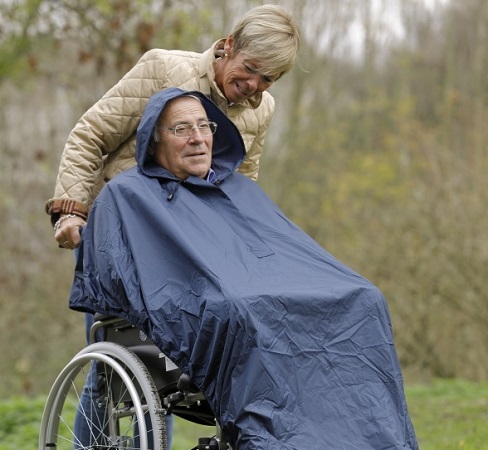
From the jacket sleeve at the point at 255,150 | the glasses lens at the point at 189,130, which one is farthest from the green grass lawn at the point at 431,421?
the glasses lens at the point at 189,130

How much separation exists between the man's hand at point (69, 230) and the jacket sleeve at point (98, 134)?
1.4 inches

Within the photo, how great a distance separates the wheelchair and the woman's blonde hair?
40.6 inches

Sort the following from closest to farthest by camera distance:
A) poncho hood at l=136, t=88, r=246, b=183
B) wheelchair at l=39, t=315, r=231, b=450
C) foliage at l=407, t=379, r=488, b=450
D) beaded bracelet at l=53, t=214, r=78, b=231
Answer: wheelchair at l=39, t=315, r=231, b=450
poncho hood at l=136, t=88, r=246, b=183
beaded bracelet at l=53, t=214, r=78, b=231
foliage at l=407, t=379, r=488, b=450

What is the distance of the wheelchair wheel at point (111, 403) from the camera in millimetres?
3215

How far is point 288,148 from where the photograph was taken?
17.0m

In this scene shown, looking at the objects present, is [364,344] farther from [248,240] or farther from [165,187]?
[165,187]

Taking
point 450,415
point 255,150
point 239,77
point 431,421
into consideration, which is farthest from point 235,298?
point 450,415

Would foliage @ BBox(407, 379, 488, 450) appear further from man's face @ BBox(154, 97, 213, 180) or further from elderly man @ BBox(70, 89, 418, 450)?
man's face @ BBox(154, 97, 213, 180)

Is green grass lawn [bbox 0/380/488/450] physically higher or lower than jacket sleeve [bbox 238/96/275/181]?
lower

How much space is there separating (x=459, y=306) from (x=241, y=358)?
25.6ft

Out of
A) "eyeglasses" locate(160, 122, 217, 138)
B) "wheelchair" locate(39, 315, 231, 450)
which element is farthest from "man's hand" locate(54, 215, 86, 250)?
"eyeglasses" locate(160, 122, 217, 138)

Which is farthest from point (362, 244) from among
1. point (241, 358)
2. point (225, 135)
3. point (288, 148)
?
point (241, 358)

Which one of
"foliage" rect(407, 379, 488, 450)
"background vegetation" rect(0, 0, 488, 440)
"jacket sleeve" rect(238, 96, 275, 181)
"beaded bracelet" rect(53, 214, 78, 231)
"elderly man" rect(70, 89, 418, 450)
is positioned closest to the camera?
"elderly man" rect(70, 89, 418, 450)

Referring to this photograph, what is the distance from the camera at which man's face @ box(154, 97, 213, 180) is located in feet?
11.8
